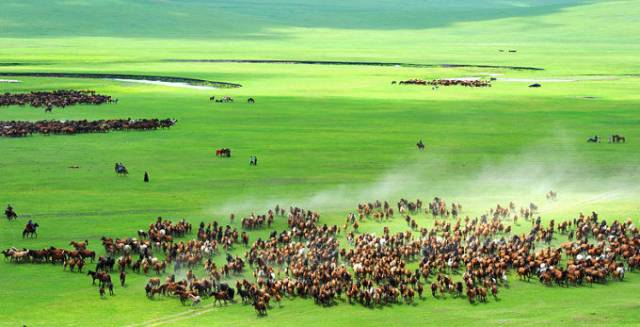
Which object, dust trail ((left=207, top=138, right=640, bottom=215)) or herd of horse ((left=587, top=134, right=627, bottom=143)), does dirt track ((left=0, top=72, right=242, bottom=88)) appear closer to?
herd of horse ((left=587, top=134, right=627, bottom=143))

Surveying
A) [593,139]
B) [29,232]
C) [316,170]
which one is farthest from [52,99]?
[29,232]

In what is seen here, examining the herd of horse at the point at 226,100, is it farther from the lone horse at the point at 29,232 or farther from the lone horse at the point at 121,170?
the lone horse at the point at 29,232

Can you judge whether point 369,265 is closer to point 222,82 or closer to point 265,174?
point 265,174

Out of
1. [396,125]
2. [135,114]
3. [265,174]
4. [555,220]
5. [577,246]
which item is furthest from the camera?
[135,114]

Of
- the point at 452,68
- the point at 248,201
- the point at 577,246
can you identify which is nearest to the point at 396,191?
the point at 248,201

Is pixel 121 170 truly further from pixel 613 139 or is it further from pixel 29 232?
pixel 613 139

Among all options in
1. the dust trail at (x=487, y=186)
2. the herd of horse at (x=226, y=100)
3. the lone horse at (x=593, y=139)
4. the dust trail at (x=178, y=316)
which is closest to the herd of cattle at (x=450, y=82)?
the herd of horse at (x=226, y=100)

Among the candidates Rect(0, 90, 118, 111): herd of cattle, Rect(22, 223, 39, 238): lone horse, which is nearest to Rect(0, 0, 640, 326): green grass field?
Rect(22, 223, 39, 238): lone horse
